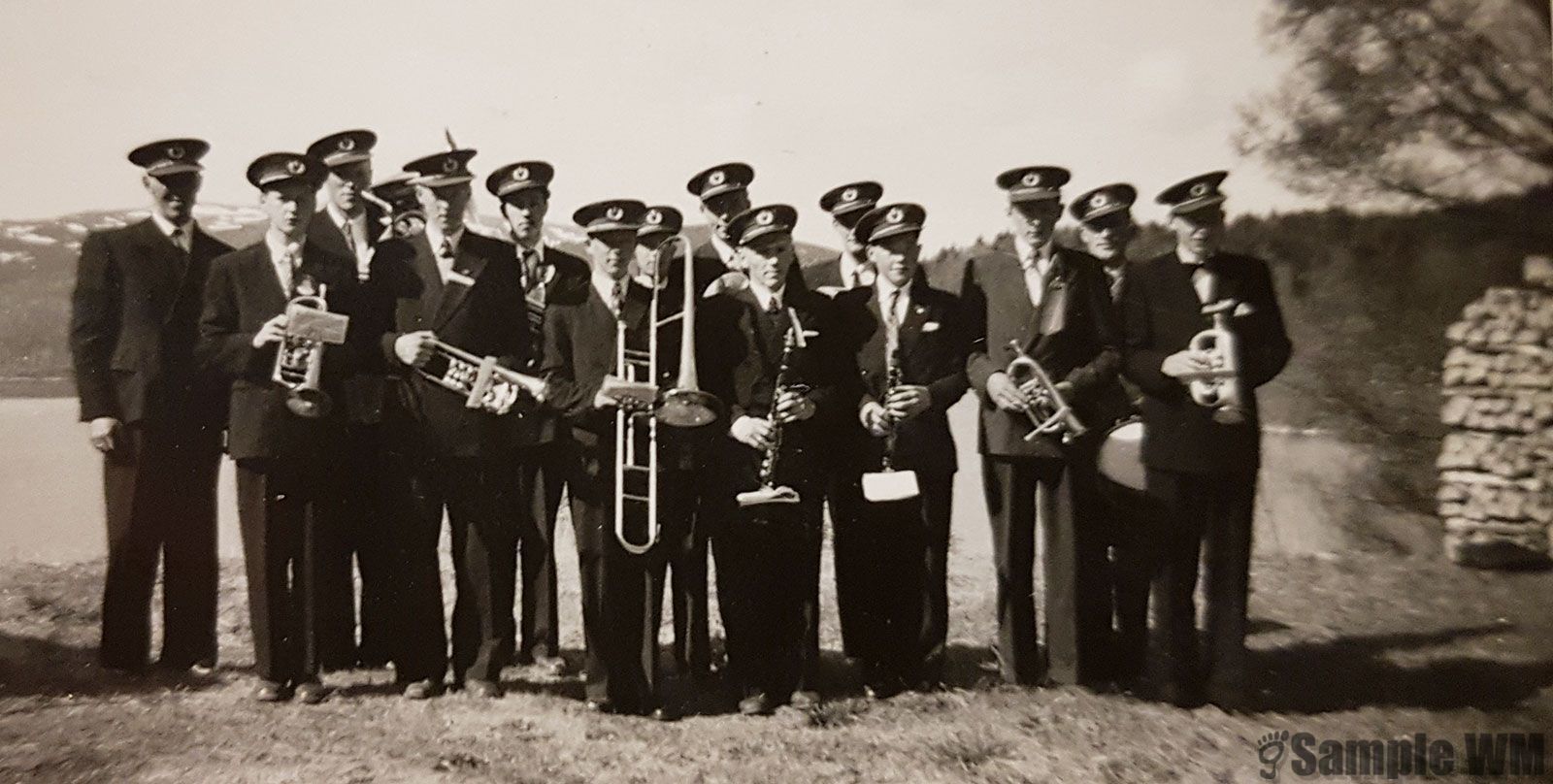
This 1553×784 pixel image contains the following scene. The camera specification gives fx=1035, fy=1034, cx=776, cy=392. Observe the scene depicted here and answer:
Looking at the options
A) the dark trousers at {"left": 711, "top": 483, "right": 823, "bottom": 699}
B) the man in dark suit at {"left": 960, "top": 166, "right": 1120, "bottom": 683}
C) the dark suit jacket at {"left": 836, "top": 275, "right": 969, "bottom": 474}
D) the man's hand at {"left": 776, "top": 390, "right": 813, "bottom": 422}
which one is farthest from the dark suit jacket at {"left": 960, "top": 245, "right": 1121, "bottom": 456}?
the dark trousers at {"left": 711, "top": 483, "right": 823, "bottom": 699}

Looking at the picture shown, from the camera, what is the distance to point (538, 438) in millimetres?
4125

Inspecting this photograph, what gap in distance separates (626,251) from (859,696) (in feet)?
6.65

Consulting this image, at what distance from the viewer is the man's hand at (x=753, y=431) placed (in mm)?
4008

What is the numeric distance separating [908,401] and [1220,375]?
1307 millimetres

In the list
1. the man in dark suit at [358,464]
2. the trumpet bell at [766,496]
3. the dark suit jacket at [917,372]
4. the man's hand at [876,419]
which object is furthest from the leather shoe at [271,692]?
the man's hand at [876,419]

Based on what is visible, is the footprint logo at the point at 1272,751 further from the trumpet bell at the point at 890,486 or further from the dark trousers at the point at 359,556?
the dark trousers at the point at 359,556

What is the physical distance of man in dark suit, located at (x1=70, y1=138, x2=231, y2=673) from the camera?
406 centimetres

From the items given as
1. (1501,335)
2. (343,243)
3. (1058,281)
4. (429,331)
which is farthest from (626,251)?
(1501,335)

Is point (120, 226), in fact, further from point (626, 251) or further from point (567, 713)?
point (567, 713)

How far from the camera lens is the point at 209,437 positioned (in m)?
4.12

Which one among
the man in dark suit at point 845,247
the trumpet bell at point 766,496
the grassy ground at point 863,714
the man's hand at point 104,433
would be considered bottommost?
the grassy ground at point 863,714

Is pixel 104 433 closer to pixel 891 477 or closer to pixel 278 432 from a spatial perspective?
pixel 278 432

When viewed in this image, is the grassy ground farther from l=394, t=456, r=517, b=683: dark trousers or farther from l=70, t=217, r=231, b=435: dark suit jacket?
l=70, t=217, r=231, b=435: dark suit jacket

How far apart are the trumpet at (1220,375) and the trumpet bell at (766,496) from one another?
1695mm
